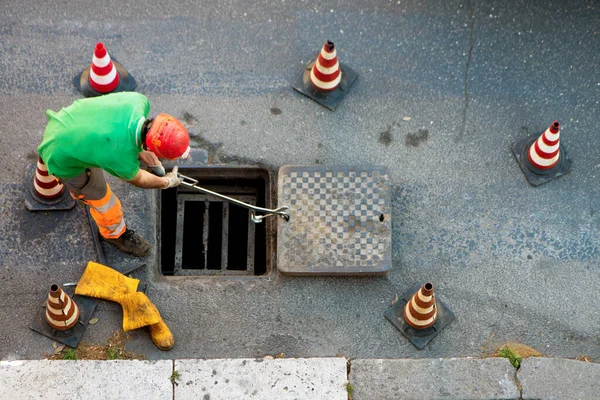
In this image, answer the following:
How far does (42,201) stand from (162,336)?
1.31m

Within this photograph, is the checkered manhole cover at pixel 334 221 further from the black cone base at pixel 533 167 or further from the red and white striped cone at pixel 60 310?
the red and white striped cone at pixel 60 310

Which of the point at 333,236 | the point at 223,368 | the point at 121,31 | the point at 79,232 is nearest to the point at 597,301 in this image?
the point at 333,236

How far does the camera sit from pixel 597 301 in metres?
5.09

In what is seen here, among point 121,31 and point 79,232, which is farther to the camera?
point 121,31

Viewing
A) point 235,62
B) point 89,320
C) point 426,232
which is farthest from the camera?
point 235,62

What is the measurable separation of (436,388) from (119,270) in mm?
2269

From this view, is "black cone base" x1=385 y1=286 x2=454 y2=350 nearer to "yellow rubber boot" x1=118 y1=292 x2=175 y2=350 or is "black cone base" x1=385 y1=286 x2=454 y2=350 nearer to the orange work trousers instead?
"yellow rubber boot" x1=118 y1=292 x2=175 y2=350

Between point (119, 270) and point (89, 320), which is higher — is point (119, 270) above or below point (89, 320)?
above

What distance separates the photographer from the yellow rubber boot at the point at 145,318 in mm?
4809

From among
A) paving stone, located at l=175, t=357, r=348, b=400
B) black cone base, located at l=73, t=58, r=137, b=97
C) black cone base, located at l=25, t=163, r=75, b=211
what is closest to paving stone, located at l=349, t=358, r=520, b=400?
paving stone, located at l=175, t=357, r=348, b=400

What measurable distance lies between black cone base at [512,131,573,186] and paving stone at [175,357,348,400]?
2020 mm

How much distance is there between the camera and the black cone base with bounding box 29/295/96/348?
4.84m

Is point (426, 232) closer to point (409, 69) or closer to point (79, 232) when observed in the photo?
point (409, 69)

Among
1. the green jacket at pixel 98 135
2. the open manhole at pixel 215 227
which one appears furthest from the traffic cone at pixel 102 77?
the green jacket at pixel 98 135
